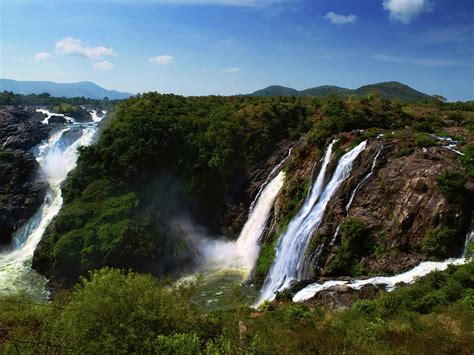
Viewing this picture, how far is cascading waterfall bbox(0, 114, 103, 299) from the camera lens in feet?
88.3

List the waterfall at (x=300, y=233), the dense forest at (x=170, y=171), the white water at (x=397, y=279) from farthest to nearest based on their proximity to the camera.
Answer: the dense forest at (x=170, y=171) → the waterfall at (x=300, y=233) → the white water at (x=397, y=279)

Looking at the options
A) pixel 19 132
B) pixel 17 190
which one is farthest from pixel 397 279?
pixel 19 132

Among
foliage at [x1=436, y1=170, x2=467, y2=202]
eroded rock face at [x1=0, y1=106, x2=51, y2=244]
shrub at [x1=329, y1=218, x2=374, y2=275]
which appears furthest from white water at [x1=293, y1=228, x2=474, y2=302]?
eroded rock face at [x1=0, y1=106, x2=51, y2=244]

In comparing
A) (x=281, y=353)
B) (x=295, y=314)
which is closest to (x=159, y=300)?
(x=281, y=353)

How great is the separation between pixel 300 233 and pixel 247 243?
293 inches

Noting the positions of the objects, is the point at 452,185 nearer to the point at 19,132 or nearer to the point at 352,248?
the point at 352,248

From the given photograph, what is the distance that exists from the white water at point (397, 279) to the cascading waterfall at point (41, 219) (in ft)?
57.2

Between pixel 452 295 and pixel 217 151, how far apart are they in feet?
75.8

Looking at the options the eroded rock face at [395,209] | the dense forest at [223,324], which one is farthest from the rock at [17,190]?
the eroded rock face at [395,209]

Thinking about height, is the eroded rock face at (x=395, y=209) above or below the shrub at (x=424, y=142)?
below

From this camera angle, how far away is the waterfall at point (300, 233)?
2248cm

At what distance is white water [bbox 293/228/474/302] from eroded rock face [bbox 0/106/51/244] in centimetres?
2632

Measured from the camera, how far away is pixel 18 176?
37250mm

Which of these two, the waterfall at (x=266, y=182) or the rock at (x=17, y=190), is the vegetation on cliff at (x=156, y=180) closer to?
the waterfall at (x=266, y=182)
